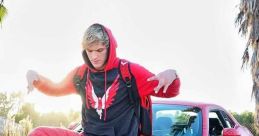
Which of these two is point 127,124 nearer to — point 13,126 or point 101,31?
point 101,31

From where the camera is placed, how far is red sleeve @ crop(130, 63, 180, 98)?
3.95 metres

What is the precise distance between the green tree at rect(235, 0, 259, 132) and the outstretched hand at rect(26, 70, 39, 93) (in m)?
22.5

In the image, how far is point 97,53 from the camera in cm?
398

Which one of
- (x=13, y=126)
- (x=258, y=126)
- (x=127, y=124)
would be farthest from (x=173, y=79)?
(x=258, y=126)

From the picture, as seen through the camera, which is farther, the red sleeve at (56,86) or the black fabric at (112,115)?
the red sleeve at (56,86)

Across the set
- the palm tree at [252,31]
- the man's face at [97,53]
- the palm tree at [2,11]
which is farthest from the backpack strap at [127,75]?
the palm tree at [252,31]

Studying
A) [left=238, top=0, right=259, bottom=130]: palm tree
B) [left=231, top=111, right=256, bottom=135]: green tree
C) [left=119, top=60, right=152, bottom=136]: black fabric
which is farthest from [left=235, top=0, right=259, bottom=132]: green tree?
[left=119, top=60, right=152, bottom=136]: black fabric

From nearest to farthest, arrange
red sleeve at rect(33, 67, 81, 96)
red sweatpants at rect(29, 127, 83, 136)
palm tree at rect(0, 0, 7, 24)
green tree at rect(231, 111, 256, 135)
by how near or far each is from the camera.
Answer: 1. red sweatpants at rect(29, 127, 83, 136)
2. red sleeve at rect(33, 67, 81, 96)
3. palm tree at rect(0, 0, 7, 24)
4. green tree at rect(231, 111, 256, 135)

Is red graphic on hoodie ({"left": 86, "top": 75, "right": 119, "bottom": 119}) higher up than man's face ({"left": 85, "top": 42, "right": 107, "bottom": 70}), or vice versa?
man's face ({"left": 85, "top": 42, "right": 107, "bottom": 70})

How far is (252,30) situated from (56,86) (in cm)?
2367

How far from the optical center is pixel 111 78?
4.14m

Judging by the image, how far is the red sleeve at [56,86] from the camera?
4230mm

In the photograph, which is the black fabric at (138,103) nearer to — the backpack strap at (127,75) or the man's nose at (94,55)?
the backpack strap at (127,75)

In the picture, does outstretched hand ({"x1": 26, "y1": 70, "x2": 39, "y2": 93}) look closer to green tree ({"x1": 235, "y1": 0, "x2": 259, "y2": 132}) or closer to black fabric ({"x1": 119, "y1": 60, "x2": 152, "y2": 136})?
black fabric ({"x1": 119, "y1": 60, "x2": 152, "y2": 136})
